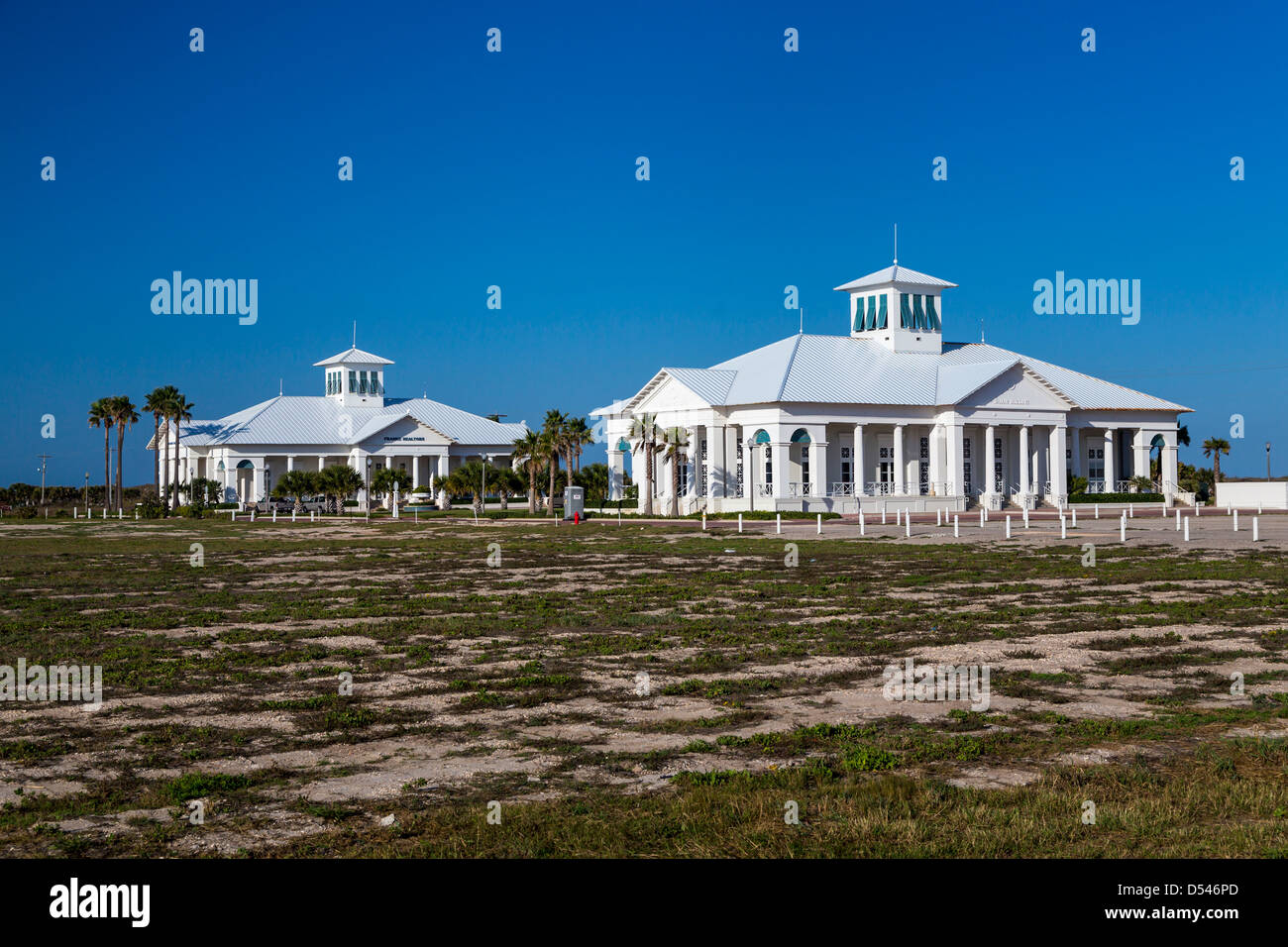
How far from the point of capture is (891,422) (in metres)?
72.6

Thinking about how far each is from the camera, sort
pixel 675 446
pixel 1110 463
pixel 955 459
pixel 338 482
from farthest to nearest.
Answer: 1. pixel 338 482
2. pixel 1110 463
3. pixel 955 459
4. pixel 675 446

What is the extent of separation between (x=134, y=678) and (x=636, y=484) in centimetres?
6789

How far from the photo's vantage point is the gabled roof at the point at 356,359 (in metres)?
109

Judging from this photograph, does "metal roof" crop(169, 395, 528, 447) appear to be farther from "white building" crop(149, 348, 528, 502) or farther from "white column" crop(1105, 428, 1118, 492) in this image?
"white column" crop(1105, 428, 1118, 492)

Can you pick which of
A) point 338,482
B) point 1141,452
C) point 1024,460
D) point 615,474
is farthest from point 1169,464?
point 338,482

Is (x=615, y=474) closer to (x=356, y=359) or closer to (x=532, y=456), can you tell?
(x=532, y=456)

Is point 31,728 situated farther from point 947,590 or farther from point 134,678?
point 947,590

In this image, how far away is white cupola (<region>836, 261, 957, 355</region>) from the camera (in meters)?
80.4

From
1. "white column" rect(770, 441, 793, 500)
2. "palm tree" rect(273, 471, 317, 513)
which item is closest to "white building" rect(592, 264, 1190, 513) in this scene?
"white column" rect(770, 441, 793, 500)

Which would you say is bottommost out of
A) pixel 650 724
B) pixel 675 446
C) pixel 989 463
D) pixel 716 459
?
pixel 650 724

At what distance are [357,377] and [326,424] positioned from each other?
7012mm

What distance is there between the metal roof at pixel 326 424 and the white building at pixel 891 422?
90.7 ft
